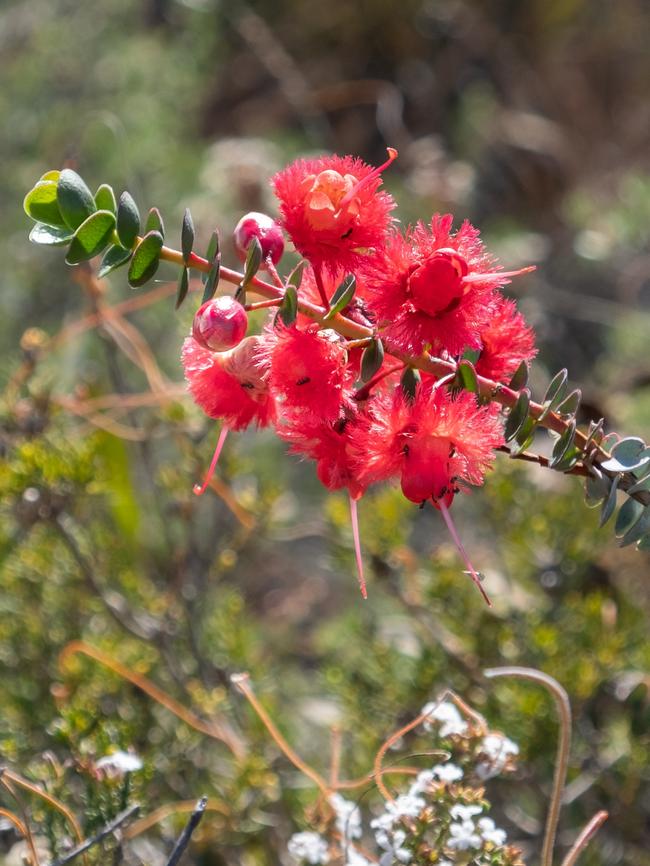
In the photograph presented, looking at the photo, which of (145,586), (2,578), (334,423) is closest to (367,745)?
(145,586)

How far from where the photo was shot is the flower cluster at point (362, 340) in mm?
670

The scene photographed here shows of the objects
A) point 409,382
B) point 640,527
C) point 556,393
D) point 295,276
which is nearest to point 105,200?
point 295,276

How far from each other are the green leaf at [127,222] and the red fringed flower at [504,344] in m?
0.26

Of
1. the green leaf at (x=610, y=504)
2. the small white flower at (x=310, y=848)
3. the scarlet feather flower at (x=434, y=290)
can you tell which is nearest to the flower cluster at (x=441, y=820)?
the small white flower at (x=310, y=848)

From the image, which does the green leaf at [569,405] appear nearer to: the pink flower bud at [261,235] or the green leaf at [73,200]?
the pink flower bud at [261,235]

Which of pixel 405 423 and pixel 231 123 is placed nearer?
pixel 405 423

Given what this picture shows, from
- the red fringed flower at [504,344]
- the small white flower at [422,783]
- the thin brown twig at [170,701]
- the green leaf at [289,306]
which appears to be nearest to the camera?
the green leaf at [289,306]

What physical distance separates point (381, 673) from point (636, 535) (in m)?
0.64

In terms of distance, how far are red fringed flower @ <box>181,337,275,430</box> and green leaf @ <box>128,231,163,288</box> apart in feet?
0.22

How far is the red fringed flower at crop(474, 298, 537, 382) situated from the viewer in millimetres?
746

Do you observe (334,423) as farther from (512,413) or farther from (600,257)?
(600,257)

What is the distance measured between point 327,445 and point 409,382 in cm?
8

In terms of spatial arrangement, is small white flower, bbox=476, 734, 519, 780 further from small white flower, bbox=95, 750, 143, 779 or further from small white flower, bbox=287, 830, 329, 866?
small white flower, bbox=95, 750, 143, 779

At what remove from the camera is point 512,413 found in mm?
687
